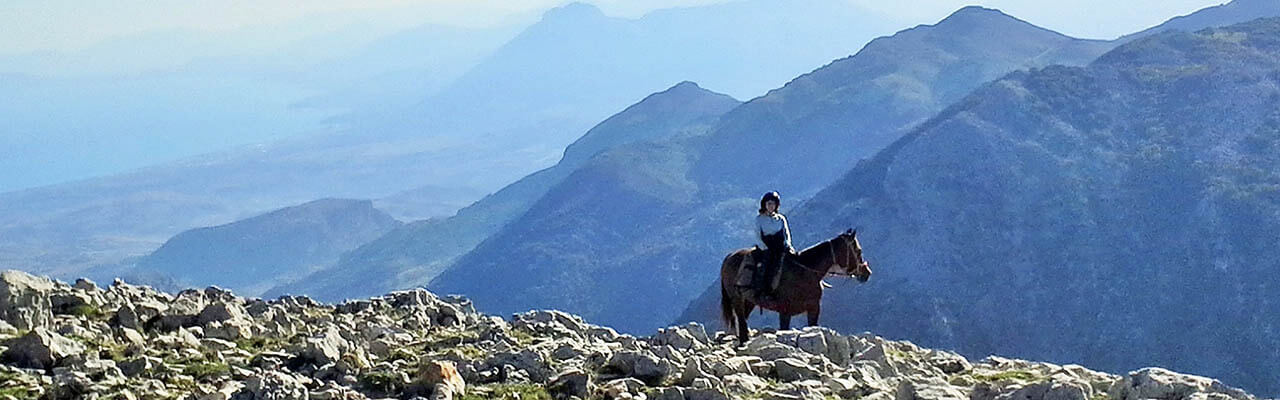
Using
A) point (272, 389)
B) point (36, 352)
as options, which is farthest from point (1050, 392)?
point (36, 352)

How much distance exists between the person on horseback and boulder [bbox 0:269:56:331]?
1583 centimetres

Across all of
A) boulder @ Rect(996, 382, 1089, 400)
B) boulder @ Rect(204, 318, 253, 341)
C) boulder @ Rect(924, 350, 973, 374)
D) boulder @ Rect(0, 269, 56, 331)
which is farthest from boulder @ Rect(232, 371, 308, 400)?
boulder @ Rect(924, 350, 973, 374)

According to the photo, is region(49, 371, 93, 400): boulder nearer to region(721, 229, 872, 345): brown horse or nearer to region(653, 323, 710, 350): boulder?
region(653, 323, 710, 350): boulder

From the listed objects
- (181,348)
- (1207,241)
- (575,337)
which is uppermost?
(181,348)

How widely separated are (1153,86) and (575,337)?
586 ft

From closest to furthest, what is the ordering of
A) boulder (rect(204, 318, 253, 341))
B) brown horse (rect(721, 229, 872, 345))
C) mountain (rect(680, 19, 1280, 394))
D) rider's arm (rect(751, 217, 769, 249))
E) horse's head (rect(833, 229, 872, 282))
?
boulder (rect(204, 318, 253, 341))
rider's arm (rect(751, 217, 769, 249))
brown horse (rect(721, 229, 872, 345))
horse's head (rect(833, 229, 872, 282))
mountain (rect(680, 19, 1280, 394))

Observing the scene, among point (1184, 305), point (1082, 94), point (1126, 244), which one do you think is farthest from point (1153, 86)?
point (1184, 305)

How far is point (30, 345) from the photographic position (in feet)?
60.2

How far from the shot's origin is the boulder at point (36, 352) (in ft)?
59.7

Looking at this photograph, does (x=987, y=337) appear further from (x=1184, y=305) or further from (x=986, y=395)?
(x=986, y=395)

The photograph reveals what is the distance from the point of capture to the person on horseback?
92.6 ft

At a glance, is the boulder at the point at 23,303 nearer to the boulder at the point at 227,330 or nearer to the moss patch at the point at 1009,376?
the boulder at the point at 227,330

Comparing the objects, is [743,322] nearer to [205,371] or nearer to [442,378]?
[442,378]

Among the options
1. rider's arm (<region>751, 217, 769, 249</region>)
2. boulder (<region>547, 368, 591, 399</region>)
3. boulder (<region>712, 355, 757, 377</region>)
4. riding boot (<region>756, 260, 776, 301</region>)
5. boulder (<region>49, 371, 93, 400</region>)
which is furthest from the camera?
riding boot (<region>756, 260, 776, 301</region>)
